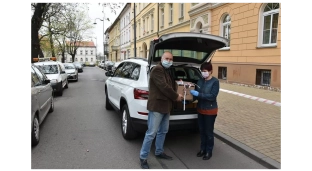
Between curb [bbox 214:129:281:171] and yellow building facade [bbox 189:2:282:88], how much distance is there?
631cm

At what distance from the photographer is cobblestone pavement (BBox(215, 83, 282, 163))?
4.23m

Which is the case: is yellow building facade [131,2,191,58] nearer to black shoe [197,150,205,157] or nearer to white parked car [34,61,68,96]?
white parked car [34,61,68,96]

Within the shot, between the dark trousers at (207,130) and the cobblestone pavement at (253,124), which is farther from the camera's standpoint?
the cobblestone pavement at (253,124)

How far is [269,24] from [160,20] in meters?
16.8

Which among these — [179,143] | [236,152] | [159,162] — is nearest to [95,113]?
[179,143]

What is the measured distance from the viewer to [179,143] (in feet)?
14.9

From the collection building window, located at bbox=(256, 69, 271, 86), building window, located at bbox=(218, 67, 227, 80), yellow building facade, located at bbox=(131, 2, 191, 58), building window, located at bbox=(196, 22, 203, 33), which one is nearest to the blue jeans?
building window, located at bbox=(256, 69, 271, 86)

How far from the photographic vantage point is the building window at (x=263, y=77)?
1084 cm

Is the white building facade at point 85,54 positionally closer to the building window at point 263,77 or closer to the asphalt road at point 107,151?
the building window at point 263,77

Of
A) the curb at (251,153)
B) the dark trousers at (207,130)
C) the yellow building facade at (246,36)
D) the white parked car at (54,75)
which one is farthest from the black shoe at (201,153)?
the white parked car at (54,75)

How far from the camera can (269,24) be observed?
10891 millimetres

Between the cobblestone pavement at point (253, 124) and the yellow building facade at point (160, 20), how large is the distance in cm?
1294

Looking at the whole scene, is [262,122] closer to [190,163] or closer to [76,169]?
[190,163]
